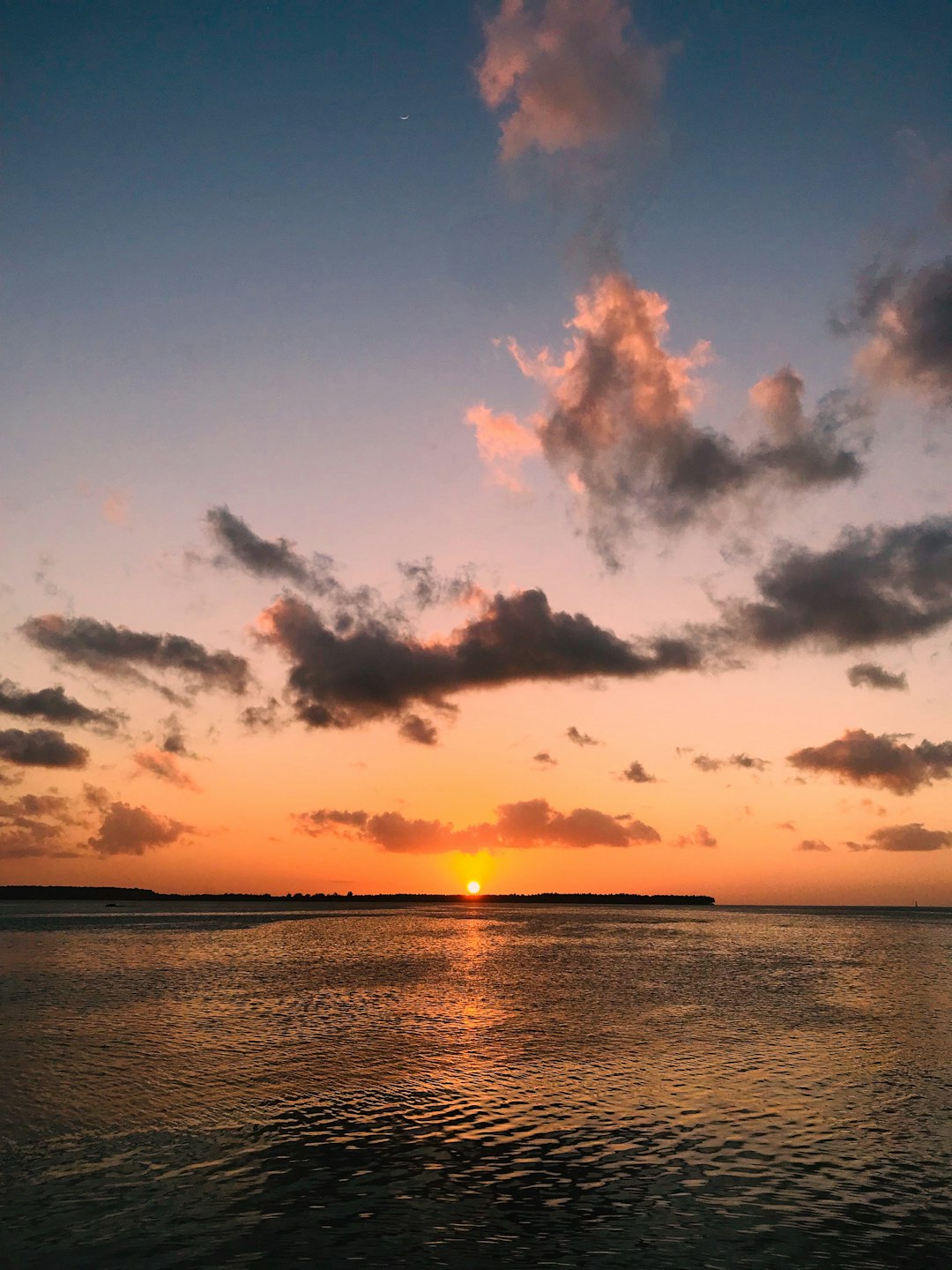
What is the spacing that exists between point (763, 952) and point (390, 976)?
49668 millimetres

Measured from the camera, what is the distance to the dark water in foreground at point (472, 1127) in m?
18.5

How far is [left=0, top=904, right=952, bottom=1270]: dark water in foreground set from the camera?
1853cm

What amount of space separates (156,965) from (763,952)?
64.3 meters

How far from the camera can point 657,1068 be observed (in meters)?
34.1

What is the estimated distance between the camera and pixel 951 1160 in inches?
941

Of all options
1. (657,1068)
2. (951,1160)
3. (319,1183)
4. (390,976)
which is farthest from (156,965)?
(951,1160)

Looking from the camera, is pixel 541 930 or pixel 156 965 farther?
pixel 541 930

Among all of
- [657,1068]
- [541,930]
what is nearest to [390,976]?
[657,1068]

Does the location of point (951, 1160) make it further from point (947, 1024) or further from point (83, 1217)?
point (947, 1024)

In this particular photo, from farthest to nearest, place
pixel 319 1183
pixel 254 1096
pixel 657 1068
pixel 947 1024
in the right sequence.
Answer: pixel 947 1024 < pixel 657 1068 < pixel 254 1096 < pixel 319 1183

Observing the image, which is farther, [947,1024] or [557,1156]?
[947,1024]

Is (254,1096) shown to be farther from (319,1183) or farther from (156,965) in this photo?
(156,965)

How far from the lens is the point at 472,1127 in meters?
26.4

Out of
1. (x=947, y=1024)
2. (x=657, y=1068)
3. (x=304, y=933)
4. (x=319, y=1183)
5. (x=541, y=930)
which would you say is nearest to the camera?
(x=319, y=1183)
